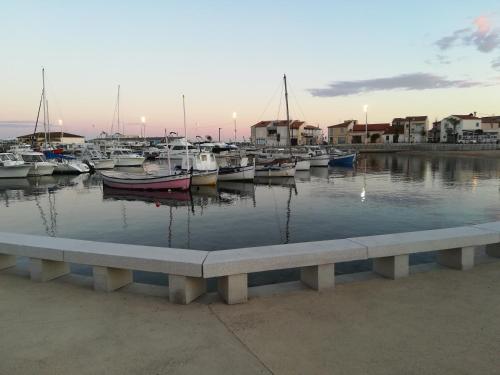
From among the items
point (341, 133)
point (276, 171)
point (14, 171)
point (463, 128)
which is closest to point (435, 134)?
point (463, 128)

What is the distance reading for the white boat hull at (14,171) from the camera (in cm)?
4009

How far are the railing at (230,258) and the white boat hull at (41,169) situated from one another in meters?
42.6

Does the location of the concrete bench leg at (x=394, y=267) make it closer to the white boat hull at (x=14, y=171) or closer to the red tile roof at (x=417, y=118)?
the white boat hull at (x=14, y=171)

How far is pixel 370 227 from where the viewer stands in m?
15.8

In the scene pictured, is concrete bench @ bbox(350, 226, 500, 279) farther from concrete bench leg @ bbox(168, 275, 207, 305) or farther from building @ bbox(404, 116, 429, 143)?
building @ bbox(404, 116, 429, 143)

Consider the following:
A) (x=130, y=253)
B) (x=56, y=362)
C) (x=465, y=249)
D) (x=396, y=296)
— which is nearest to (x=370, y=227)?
(x=465, y=249)

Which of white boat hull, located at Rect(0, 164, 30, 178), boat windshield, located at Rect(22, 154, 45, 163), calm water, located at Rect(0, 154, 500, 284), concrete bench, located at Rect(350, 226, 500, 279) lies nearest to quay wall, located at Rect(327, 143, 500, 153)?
calm water, located at Rect(0, 154, 500, 284)

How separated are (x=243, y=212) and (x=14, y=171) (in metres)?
33.1

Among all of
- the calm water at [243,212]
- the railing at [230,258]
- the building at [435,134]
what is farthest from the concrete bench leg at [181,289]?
the building at [435,134]

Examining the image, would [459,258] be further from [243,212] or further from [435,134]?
[435,134]

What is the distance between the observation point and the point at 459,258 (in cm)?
562

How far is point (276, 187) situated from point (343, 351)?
28.6 meters

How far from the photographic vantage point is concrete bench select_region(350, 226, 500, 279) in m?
5.18

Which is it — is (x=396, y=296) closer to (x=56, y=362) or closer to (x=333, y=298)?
(x=333, y=298)
